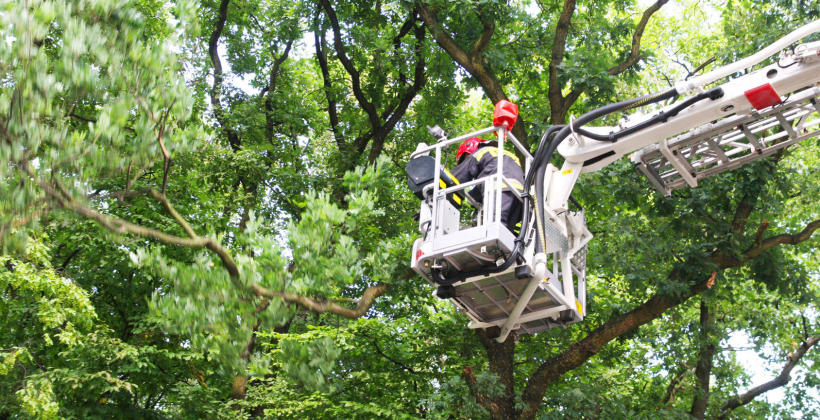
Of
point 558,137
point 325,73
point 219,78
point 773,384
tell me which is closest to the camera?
point 558,137

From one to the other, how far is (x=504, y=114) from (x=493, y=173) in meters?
0.59

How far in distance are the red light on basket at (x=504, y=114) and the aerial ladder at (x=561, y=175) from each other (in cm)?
1

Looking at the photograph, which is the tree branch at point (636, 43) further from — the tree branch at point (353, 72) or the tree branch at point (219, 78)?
the tree branch at point (219, 78)

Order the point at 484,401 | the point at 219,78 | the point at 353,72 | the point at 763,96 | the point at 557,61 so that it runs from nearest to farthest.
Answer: the point at 763,96
the point at 484,401
the point at 557,61
the point at 353,72
the point at 219,78

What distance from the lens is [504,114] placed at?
26.1ft

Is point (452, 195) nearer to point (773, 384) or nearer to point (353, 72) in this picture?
point (353, 72)

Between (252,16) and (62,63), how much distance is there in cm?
1410

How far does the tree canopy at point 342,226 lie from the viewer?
6305 mm

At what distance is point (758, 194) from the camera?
38.1ft

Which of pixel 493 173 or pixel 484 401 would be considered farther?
pixel 484 401

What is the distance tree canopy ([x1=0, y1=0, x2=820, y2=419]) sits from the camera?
20.7 feet

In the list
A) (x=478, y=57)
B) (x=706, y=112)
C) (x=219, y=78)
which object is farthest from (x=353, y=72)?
(x=706, y=112)

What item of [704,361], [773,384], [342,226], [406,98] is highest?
[406,98]


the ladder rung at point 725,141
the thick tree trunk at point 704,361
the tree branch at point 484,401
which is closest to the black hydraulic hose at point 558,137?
the ladder rung at point 725,141
